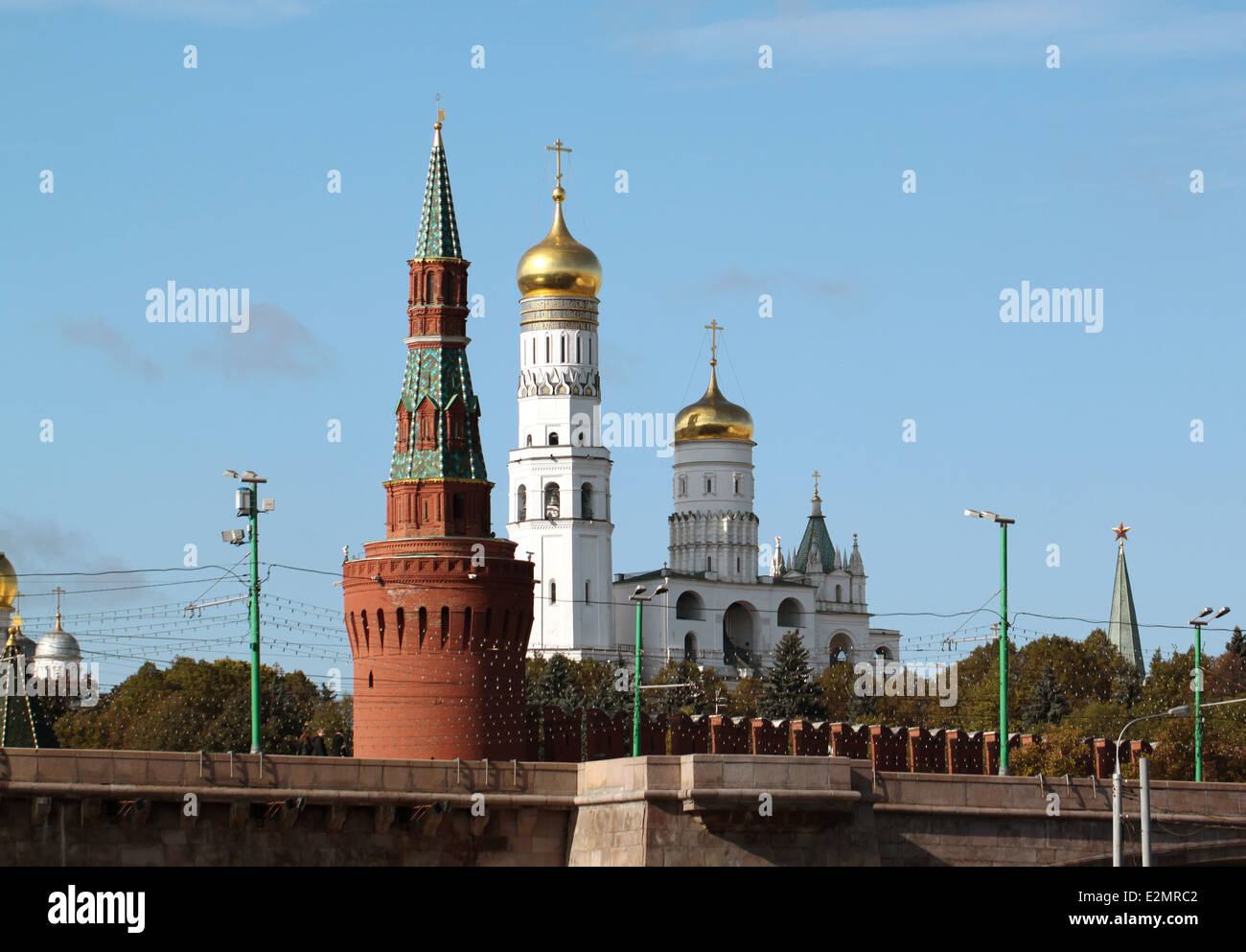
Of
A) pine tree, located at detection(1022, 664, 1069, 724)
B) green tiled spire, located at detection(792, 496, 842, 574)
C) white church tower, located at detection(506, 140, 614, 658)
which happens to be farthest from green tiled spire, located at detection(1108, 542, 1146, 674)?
pine tree, located at detection(1022, 664, 1069, 724)

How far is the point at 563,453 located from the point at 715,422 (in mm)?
19468

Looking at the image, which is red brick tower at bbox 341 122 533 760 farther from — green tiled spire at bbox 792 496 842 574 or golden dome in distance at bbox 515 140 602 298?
green tiled spire at bbox 792 496 842 574

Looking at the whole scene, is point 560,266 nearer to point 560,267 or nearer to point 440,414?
point 560,267

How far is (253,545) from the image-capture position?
5406 centimetres

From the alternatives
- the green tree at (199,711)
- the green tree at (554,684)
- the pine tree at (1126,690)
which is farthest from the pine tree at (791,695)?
the green tree at (199,711)

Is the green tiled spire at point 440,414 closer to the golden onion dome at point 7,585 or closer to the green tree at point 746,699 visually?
the green tree at point 746,699

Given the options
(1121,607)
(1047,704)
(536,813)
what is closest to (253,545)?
(536,813)

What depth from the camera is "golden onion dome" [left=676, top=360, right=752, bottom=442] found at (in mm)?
167750

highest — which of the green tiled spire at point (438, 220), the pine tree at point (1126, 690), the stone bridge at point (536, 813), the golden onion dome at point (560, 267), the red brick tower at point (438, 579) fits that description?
the golden onion dome at point (560, 267)

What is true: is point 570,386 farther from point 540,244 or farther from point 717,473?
point 717,473

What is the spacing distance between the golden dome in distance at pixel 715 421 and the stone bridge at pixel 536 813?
116 m

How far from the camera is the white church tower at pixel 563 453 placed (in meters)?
149
